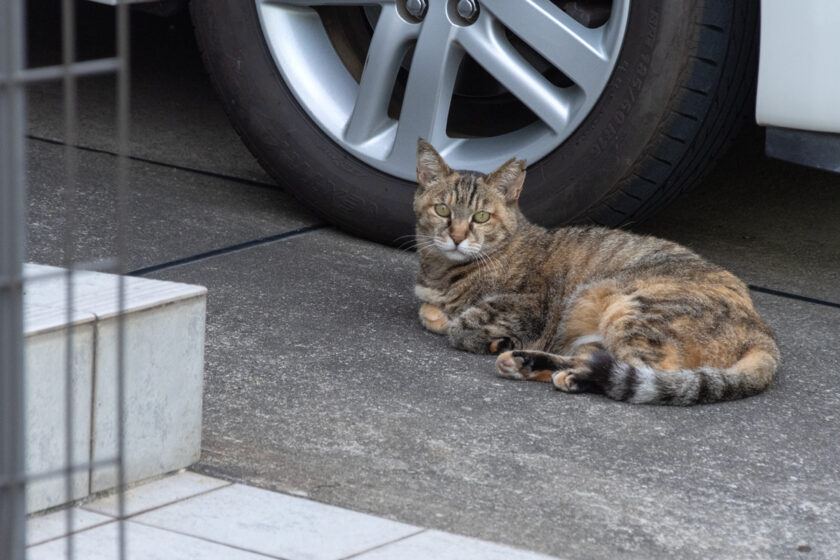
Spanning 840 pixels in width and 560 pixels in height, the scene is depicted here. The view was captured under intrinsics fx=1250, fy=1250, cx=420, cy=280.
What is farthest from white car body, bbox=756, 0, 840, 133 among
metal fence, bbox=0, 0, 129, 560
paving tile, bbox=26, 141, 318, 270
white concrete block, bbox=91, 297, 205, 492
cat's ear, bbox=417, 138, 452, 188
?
metal fence, bbox=0, 0, 129, 560

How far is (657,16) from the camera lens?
409 centimetres

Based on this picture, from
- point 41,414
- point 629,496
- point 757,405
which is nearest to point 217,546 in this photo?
point 41,414

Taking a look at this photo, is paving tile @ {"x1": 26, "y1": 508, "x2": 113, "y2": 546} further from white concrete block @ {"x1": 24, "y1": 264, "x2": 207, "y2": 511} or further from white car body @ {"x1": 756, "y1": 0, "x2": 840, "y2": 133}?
white car body @ {"x1": 756, "y1": 0, "x2": 840, "y2": 133}

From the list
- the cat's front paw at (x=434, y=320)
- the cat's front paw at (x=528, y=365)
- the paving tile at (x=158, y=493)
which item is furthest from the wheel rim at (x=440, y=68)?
the paving tile at (x=158, y=493)

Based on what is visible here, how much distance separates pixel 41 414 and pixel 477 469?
3.34 feet

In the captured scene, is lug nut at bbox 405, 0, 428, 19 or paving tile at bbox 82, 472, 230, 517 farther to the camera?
lug nut at bbox 405, 0, 428, 19

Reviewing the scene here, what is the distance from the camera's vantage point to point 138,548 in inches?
96.2

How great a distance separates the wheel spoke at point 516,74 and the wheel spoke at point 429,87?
0.27ft

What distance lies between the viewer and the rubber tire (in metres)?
4.09

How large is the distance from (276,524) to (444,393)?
97 cm

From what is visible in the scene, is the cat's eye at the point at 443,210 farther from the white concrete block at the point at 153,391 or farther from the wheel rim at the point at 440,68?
the white concrete block at the point at 153,391

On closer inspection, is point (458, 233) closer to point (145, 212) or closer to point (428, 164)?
point (428, 164)

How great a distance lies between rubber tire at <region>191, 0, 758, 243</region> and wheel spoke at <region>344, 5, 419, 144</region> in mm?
131

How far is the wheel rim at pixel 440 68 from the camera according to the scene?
4199mm
